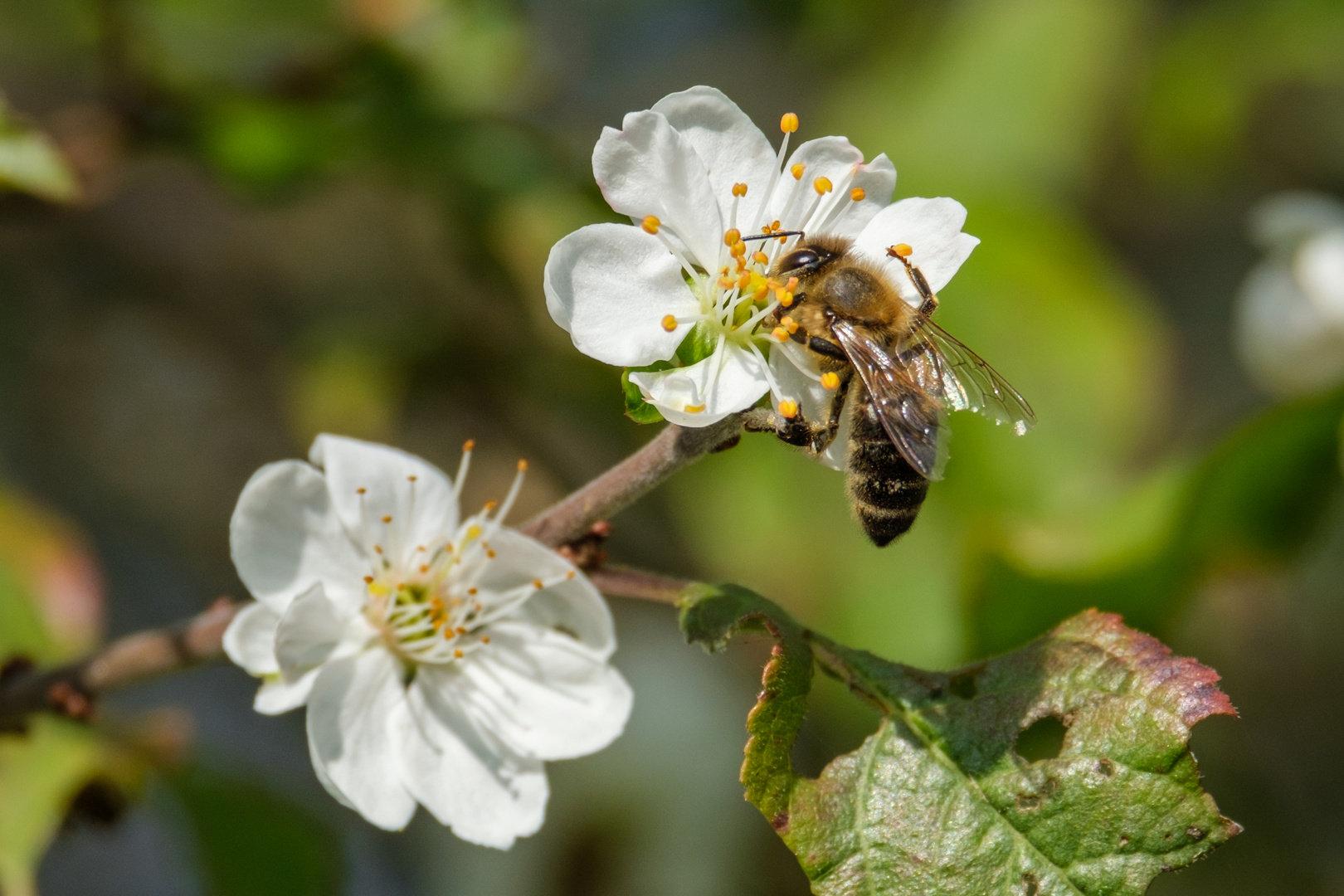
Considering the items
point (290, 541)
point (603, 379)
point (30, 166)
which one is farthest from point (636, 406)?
point (603, 379)

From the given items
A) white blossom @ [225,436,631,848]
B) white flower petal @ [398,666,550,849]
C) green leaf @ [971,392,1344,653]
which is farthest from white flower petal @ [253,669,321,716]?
green leaf @ [971,392,1344,653]

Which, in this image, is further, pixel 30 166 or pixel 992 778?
pixel 30 166

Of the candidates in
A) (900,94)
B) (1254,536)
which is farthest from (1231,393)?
(1254,536)

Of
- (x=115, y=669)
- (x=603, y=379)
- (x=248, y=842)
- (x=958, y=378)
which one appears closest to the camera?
(x=115, y=669)

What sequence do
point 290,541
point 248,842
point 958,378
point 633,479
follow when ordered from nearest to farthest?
point 633,479 → point 290,541 → point 958,378 → point 248,842

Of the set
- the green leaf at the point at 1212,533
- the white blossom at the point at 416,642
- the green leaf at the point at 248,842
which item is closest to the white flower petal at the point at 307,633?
the white blossom at the point at 416,642

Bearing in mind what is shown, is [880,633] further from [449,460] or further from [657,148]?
[657,148]

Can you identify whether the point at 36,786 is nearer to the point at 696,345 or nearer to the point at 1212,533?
the point at 696,345
